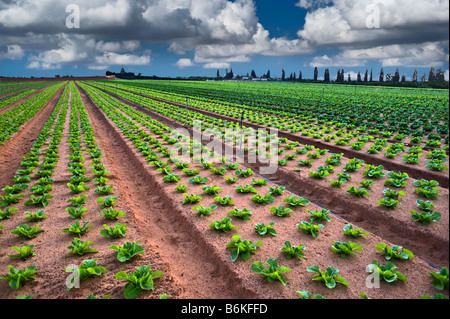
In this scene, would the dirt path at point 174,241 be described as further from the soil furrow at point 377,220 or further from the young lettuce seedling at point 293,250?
the soil furrow at point 377,220

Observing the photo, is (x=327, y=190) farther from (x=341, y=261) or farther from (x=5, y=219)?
(x=5, y=219)

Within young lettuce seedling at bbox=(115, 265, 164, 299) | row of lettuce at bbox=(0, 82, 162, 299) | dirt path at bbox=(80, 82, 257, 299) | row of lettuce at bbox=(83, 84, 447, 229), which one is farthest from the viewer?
row of lettuce at bbox=(83, 84, 447, 229)

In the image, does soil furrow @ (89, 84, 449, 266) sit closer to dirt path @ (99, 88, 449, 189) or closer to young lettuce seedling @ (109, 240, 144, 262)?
dirt path @ (99, 88, 449, 189)

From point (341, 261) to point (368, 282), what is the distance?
563 mm

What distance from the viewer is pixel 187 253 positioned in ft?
17.6

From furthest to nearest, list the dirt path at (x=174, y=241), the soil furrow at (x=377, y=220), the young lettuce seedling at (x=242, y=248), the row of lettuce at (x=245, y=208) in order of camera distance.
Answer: the soil furrow at (x=377, y=220) < the young lettuce seedling at (x=242, y=248) < the dirt path at (x=174, y=241) < the row of lettuce at (x=245, y=208)

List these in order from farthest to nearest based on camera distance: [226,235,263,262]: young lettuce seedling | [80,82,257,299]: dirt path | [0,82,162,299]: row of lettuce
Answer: [226,235,263,262]: young lettuce seedling, [80,82,257,299]: dirt path, [0,82,162,299]: row of lettuce

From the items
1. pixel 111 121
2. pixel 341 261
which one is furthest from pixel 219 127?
pixel 341 261

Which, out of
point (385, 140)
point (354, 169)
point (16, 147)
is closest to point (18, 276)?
point (354, 169)

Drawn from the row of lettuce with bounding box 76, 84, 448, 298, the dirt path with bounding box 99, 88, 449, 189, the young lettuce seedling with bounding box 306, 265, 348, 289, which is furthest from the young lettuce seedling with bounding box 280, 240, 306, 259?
the dirt path with bounding box 99, 88, 449, 189

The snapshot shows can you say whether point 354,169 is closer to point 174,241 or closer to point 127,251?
point 174,241

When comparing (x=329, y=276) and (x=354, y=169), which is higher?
(x=354, y=169)

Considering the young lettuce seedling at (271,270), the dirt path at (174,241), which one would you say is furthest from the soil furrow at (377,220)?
the dirt path at (174,241)

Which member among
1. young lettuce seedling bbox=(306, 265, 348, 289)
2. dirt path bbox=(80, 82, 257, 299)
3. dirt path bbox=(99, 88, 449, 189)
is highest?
dirt path bbox=(99, 88, 449, 189)
